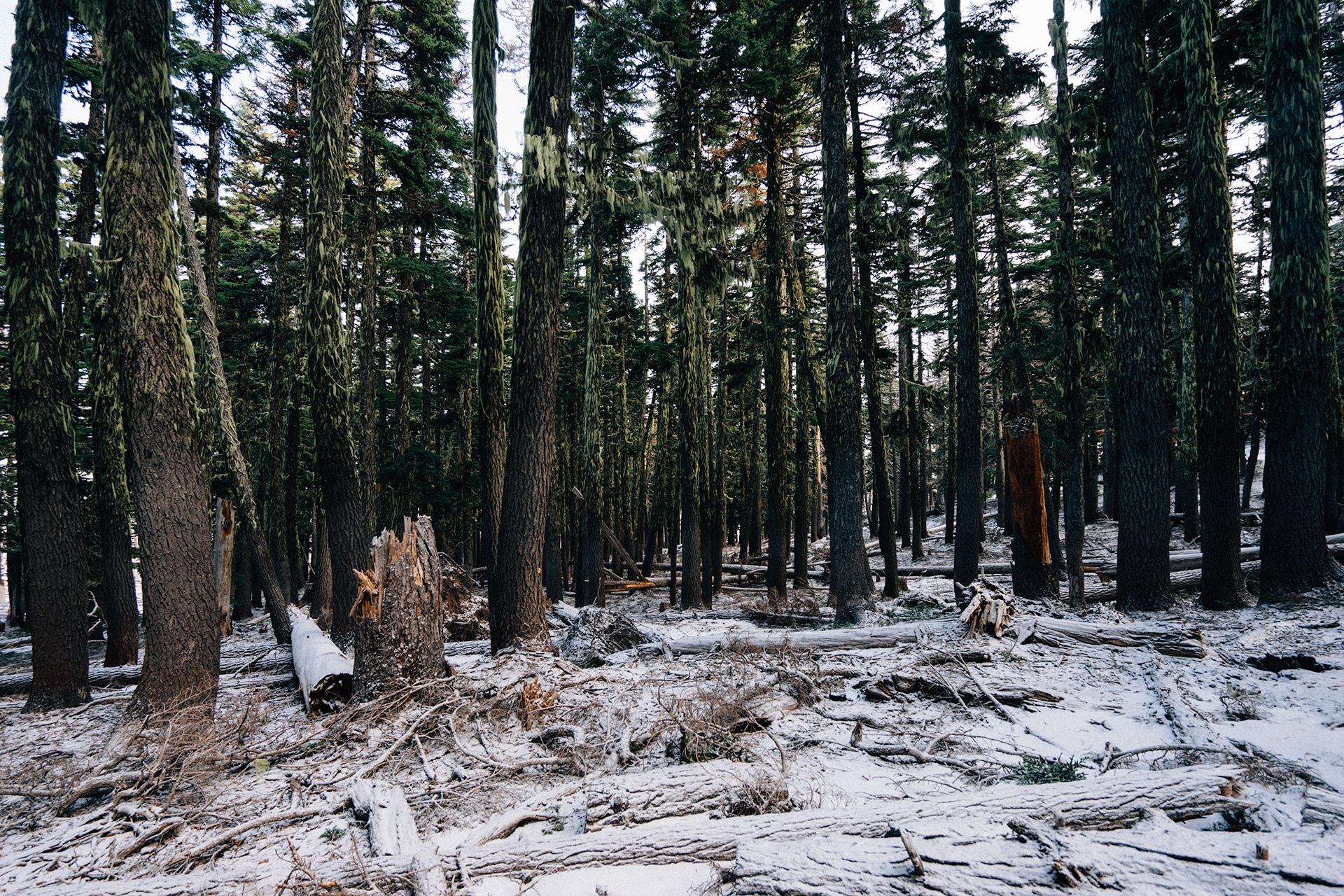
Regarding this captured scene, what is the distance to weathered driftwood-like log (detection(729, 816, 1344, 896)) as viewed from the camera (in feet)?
8.34

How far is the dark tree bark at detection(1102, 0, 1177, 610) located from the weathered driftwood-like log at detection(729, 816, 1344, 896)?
323 inches

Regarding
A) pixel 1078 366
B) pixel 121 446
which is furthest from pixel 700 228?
pixel 121 446

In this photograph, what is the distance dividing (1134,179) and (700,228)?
7.02 m

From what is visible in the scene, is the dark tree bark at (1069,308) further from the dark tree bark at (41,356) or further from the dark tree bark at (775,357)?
the dark tree bark at (41,356)

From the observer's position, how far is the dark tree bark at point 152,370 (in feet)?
19.2

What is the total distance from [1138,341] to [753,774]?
31.9 ft

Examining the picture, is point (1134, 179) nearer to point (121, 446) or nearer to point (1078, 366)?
point (1078, 366)

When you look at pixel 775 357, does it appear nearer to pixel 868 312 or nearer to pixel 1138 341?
pixel 868 312

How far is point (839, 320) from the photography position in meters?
11.1

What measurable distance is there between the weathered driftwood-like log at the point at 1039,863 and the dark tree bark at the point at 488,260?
21.1 ft

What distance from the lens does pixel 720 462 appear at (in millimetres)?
17203

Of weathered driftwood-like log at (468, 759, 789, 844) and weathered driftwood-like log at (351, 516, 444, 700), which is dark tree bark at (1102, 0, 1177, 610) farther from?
weathered driftwood-like log at (351, 516, 444, 700)

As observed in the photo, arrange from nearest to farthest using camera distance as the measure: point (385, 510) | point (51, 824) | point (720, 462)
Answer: point (51, 824), point (720, 462), point (385, 510)

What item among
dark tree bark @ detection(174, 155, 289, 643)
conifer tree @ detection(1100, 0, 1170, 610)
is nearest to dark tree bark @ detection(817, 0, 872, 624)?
conifer tree @ detection(1100, 0, 1170, 610)
